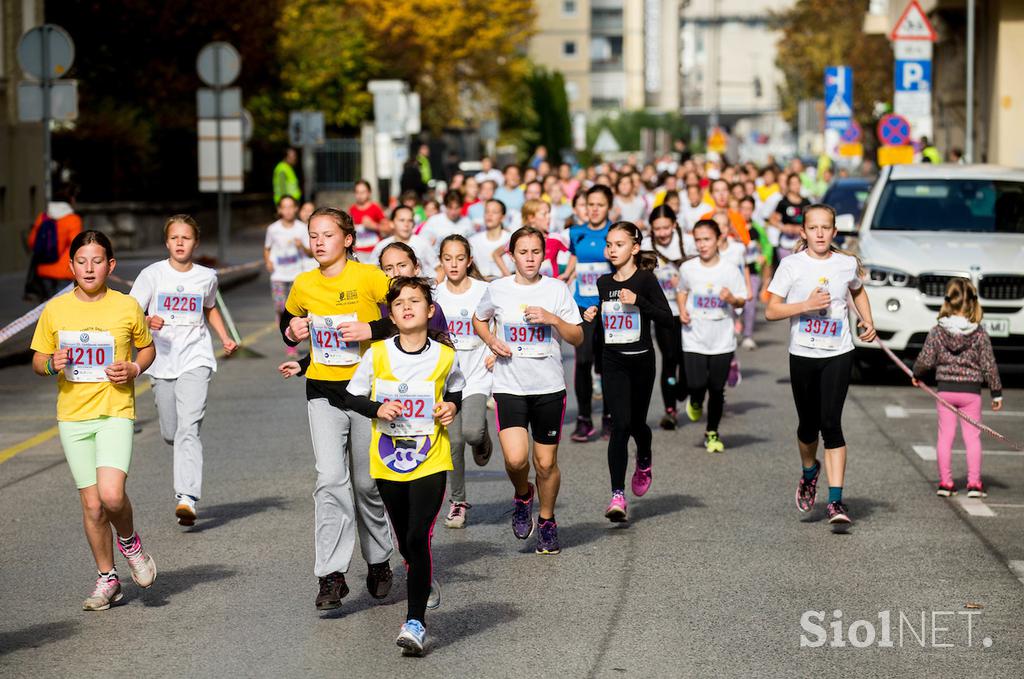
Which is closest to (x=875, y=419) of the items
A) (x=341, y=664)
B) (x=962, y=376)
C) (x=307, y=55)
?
(x=962, y=376)

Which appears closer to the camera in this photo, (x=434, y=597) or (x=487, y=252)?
(x=434, y=597)

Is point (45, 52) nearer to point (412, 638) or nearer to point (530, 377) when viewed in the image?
point (530, 377)

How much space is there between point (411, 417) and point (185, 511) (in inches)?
111

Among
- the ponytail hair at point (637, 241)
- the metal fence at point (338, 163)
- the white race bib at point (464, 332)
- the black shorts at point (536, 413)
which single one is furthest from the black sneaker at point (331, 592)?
the metal fence at point (338, 163)

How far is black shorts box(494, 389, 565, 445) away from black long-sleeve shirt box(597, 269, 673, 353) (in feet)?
3.06

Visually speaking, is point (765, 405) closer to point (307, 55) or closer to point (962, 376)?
point (962, 376)

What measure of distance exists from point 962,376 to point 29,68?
13.6 m

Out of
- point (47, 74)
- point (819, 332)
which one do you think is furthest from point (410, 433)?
point (47, 74)

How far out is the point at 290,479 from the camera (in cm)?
1105

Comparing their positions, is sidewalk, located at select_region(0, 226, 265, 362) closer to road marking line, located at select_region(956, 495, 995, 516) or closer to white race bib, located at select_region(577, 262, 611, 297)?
white race bib, located at select_region(577, 262, 611, 297)

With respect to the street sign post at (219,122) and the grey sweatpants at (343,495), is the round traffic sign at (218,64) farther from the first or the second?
the grey sweatpants at (343,495)

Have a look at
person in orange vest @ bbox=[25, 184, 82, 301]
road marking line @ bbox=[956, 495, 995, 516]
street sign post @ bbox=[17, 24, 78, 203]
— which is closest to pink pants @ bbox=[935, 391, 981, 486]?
road marking line @ bbox=[956, 495, 995, 516]

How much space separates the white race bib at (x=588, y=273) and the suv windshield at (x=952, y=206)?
4.45m

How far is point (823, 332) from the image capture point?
380 inches
